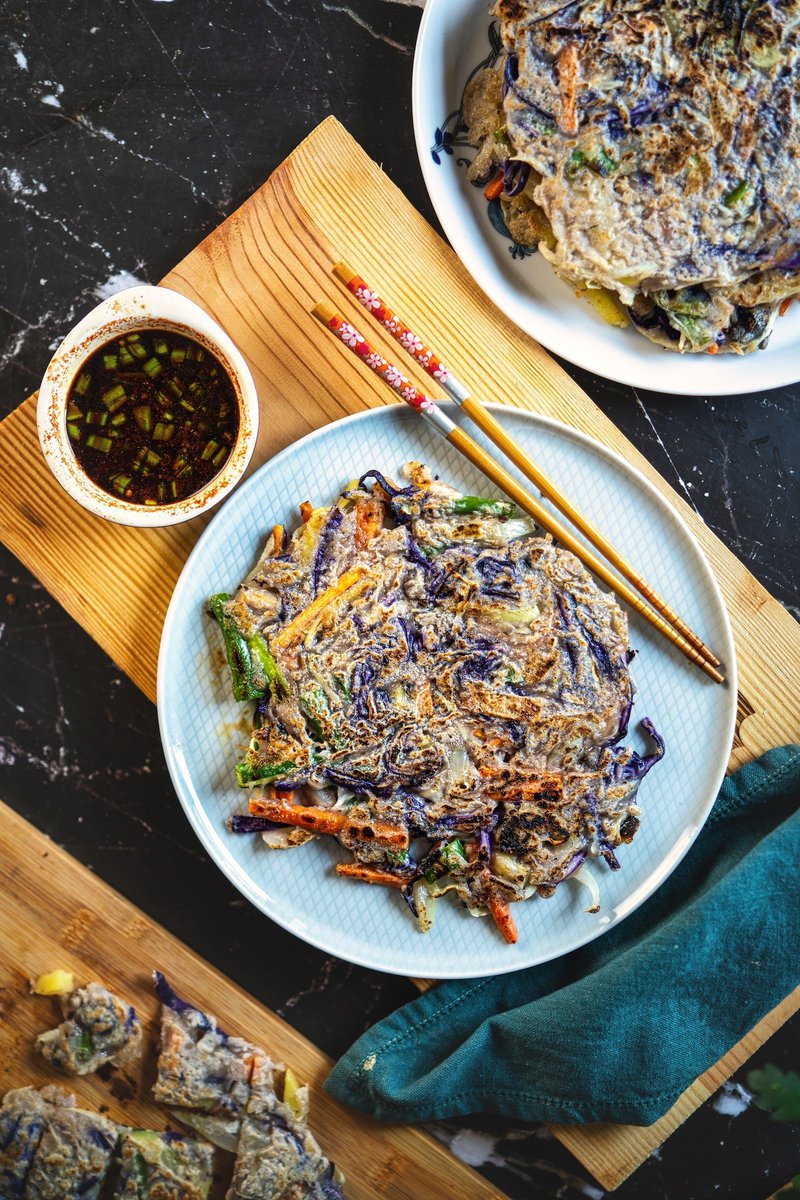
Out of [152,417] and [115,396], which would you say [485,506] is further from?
[115,396]

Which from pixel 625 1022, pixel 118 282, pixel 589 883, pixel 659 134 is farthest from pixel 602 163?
pixel 625 1022

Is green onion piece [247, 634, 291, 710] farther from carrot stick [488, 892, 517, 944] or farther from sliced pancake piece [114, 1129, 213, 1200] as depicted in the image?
sliced pancake piece [114, 1129, 213, 1200]

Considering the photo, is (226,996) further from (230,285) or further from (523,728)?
(230,285)

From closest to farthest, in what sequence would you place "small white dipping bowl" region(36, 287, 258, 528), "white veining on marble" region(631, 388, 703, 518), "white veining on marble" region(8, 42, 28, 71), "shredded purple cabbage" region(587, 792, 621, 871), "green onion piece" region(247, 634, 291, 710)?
1. "small white dipping bowl" region(36, 287, 258, 528)
2. "green onion piece" region(247, 634, 291, 710)
3. "shredded purple cabbage" region(587, 792, 621, 871)
4. "white veining on marble" region(8, 42, 28, 71)
5. "white veining on marble" region(631, 388, 703, 518)

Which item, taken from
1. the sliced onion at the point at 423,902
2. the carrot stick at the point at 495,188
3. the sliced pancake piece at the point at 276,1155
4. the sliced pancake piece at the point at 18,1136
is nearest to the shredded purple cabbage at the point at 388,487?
the carrot stick at the point at 495,188

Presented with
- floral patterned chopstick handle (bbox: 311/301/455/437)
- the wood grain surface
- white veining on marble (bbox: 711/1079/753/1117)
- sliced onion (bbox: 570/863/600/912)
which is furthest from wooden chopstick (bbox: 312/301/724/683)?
the wood grain surface

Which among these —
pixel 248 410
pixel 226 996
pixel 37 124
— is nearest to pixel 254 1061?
pixel 226 996

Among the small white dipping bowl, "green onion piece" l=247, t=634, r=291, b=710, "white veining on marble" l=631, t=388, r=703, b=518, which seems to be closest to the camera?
the small white dipping bowl

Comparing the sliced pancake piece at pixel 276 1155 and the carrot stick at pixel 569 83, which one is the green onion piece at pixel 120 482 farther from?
the sliced pancake piece at pixel 276 1155
